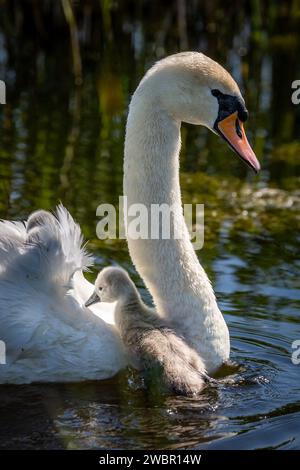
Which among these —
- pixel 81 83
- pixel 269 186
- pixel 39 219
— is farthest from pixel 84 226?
pixel 81 83

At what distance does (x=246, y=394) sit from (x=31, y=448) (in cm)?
145

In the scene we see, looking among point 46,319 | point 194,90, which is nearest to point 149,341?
point 46,319

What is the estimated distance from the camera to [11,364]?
607cm

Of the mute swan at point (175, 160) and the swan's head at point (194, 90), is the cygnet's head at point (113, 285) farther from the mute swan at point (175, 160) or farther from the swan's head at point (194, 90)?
the swan's head at point (194, 90)

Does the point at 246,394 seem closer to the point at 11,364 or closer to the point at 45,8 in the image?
the point at 11,364

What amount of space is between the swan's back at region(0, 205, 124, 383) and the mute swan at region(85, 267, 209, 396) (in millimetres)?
138

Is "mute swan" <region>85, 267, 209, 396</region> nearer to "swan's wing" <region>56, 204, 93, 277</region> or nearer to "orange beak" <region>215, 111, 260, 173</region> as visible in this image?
"swan's wing" <region>56, 204, 93, 277</region>

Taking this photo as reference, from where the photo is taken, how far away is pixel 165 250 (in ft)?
21.5

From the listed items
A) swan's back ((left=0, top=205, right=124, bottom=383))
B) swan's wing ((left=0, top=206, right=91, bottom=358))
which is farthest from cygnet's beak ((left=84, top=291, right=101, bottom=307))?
swan's wing ((left=0, top=206, right=91, bottom=358))

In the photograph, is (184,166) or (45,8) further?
(45,8)

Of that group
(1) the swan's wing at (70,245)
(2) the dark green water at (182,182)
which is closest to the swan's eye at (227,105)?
(1) the swan's wing at (70,245)

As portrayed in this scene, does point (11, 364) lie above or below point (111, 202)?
below
